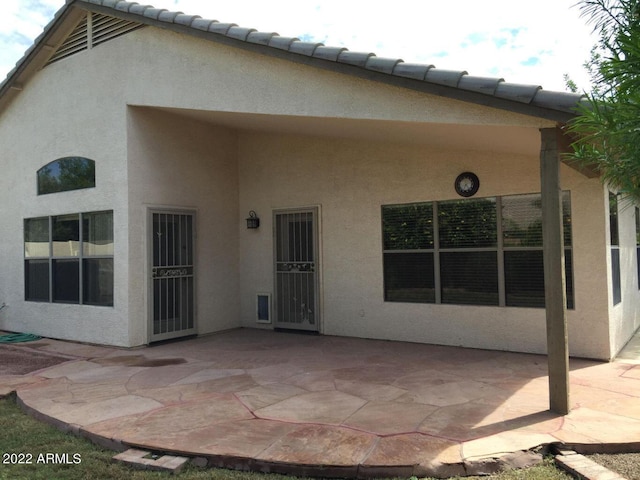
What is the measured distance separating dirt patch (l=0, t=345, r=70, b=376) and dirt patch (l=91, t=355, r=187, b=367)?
26.8 inches

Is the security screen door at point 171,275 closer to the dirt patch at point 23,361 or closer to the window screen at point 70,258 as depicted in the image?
the window screen at point 70,258

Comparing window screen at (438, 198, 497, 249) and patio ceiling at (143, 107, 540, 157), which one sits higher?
patio ceiling at (143, 107, 540, 157)

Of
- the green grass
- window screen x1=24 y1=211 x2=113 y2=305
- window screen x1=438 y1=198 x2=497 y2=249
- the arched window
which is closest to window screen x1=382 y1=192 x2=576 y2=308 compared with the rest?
window screen x1=438 y1=198 x2=497 y2=249

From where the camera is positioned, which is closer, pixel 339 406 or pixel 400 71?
pixel 339 406

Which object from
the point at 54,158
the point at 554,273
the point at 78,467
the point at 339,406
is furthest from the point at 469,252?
the point at 54,158

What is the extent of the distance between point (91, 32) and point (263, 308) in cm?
590

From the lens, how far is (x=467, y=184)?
7.52 m

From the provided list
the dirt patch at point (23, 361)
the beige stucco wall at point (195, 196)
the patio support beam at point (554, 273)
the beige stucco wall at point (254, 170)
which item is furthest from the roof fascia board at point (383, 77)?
the dirt patch at point (23, 361)

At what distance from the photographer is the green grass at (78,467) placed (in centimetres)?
354

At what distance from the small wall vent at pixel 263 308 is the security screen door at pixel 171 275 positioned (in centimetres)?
131

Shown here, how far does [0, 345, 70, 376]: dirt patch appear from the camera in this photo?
695 centimetres

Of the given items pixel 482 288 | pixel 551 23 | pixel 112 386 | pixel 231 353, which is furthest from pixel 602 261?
pixel 112 386

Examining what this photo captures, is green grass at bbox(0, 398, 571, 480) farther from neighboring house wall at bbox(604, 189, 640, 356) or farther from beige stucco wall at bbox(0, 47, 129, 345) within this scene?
neighboring house wall at bbox(604, 189, 640, 356)

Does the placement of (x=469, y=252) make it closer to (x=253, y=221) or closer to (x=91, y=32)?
(x=253, y=221)
